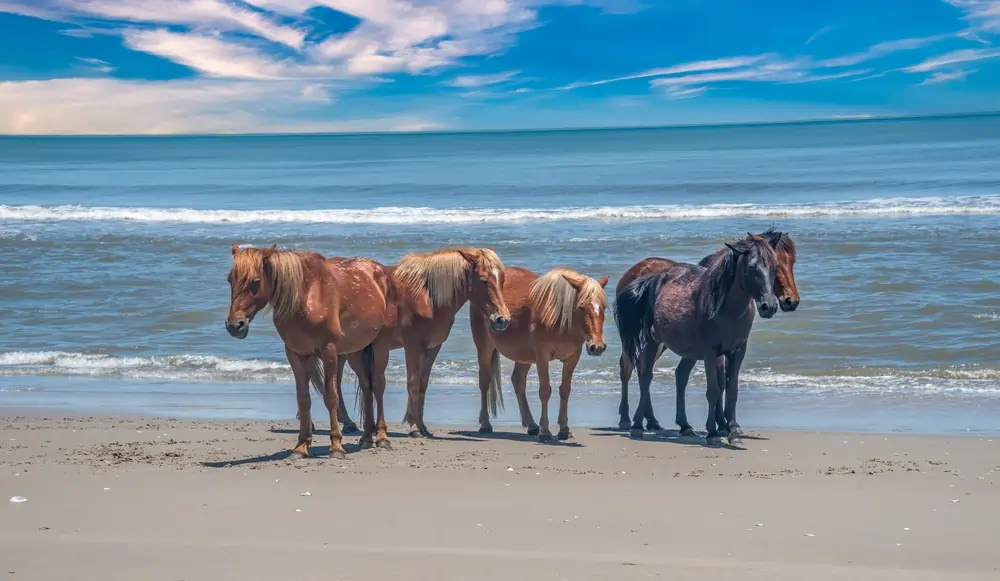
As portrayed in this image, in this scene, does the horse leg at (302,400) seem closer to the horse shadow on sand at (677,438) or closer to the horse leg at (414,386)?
the horse leg at (414,386)

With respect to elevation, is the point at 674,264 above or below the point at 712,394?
above

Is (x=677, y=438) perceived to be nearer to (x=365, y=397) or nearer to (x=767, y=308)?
(x=767, y=308)

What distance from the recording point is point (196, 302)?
16.0 meters

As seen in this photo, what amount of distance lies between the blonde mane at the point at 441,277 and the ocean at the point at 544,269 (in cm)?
160

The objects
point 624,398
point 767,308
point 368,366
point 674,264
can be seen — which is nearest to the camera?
point 767,308

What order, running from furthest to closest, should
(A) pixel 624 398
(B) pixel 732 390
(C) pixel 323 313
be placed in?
1. (A) pixel 624 398
2. (B) pixel 732 390
3. (C) pixel 323 313

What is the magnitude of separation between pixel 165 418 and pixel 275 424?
3.32ft

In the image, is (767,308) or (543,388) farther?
(543,388)

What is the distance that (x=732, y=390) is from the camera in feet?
28.6

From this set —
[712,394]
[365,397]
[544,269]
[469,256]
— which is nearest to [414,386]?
[365,397]

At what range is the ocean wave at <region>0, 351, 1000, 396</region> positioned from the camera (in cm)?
1081

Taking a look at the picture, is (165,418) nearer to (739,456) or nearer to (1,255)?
(739,456)

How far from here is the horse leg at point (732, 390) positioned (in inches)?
335

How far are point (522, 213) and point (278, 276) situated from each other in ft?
79.1
